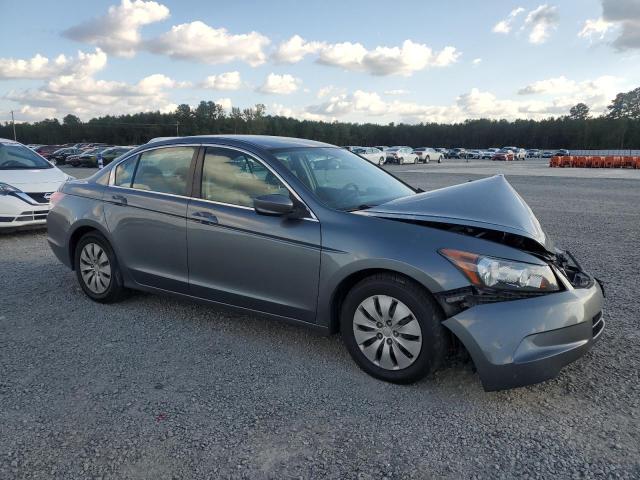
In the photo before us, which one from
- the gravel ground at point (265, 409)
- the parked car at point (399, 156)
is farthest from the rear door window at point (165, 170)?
the parked car at point (399, 156)

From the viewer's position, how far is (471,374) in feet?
11.6

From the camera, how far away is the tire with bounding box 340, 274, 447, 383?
315 cm

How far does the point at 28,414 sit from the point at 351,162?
10.2ft

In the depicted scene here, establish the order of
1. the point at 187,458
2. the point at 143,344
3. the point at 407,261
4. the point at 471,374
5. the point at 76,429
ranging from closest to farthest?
the point at 187,458
the point at 76,429
the point at 407,261
the point at 471,374
the point at 143,344

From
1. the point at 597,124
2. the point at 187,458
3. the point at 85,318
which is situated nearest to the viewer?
the point at 187,458

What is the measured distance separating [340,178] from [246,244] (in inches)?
38.1

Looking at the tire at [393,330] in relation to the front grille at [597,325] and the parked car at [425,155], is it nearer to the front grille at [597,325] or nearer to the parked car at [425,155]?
the front grille at [597,325]

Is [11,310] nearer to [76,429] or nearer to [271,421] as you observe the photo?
[76,429]

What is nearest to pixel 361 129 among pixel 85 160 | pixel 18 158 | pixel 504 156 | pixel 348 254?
pixel 504 156

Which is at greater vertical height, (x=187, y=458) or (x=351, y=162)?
(x=351, y=162)

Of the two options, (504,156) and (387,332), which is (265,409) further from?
(504,156)

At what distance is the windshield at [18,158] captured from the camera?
9000 millimetres

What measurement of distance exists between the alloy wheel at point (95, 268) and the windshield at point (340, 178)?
2110 mm

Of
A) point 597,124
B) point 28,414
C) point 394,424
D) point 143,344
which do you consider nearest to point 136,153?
point 143,344
